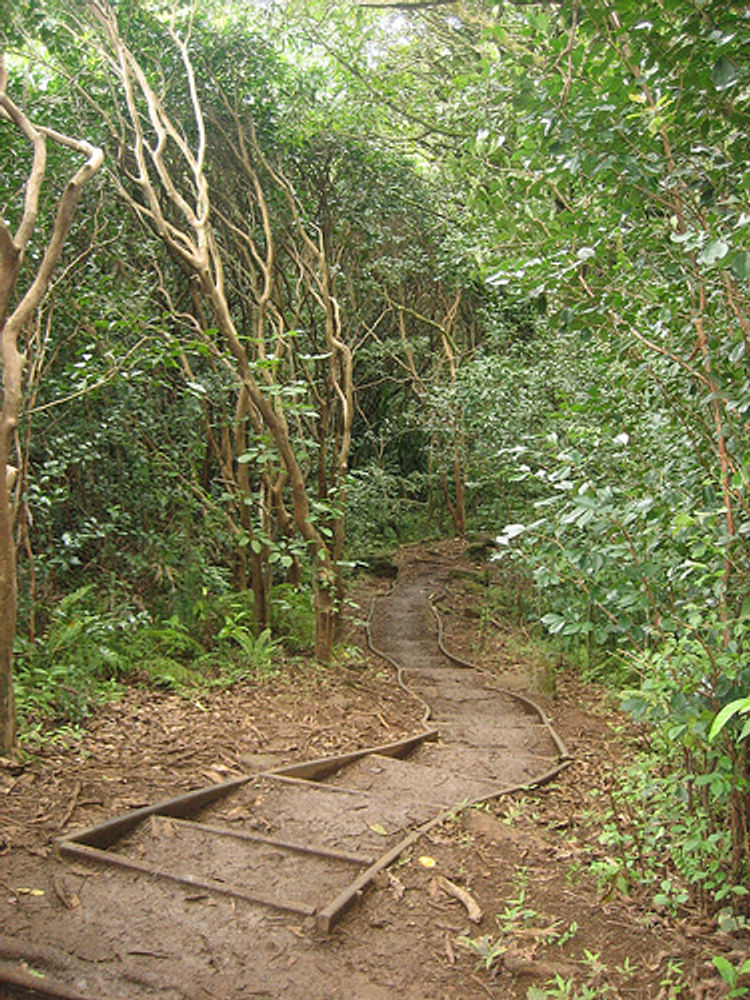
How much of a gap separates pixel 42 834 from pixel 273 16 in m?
9.24

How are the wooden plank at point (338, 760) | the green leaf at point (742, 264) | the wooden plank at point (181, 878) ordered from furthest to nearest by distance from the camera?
A: the wooden plank at point (338, 760) < the wooden plank at point (181, 878) < the green leaf at point (742, 264)

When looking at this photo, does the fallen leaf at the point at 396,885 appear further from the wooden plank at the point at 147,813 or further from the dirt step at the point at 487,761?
the dirt step at the point at 487,761

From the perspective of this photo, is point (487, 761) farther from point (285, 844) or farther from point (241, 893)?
point (241, 893)

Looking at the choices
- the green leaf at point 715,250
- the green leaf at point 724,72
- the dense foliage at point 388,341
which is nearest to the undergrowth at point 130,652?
the dense foliage at point 388,341

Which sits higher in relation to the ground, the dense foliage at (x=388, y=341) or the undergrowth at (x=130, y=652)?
the dense foliage at (x=388, y=341)

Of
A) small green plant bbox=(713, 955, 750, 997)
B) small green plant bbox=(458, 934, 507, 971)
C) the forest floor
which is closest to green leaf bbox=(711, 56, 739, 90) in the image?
small green plant bbox=(713, 955, 750, 997)

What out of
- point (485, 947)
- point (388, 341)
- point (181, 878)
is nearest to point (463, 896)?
point (485, 947)

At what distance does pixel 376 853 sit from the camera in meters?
4.06

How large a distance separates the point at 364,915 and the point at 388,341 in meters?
15.5

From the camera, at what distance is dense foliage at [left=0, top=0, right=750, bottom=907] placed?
10.8 ft

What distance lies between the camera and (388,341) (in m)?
17.9

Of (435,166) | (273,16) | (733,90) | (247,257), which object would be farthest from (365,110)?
(733,90)

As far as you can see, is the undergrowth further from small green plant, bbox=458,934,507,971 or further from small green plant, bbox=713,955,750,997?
small green plant, bbox=713,955,750,997

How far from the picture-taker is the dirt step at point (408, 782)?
5.04 meters
